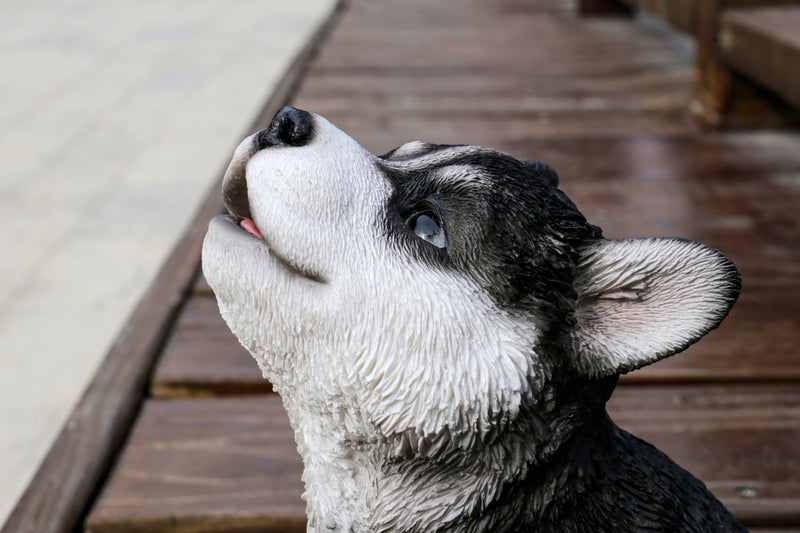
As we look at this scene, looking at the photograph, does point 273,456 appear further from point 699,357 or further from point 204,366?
point 699,357

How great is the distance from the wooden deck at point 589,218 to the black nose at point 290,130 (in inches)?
31.7

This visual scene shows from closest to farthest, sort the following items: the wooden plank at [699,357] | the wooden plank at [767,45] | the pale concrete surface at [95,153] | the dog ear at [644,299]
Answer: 1. the dog ear at [644,299]
2. the wooden plank at [699,357]
3. the wooden plank at [767,45]
4. the pale concrete surface at [95,153]

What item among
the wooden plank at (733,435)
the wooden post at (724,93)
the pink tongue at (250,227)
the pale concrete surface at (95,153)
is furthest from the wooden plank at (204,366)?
the wooden post at (724,93)

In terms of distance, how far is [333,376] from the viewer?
0.93m

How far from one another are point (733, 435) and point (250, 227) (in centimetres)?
109

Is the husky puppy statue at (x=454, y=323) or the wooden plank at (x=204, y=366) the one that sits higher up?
the husky puppy statue at (x=454, y=323)

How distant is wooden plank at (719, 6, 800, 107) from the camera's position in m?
2.51

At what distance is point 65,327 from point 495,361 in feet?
8.34

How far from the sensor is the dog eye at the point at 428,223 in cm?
97

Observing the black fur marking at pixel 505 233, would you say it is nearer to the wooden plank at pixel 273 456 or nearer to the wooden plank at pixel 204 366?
the wooden plank at pixel 273 456

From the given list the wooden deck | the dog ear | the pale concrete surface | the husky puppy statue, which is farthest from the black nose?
the pale concrete surface

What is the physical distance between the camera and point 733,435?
1.66 m

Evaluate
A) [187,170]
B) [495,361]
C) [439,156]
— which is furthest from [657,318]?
[187,170]

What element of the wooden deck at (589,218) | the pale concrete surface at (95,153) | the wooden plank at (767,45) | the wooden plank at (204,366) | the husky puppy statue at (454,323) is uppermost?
the husky puppy statue at (454,323)
